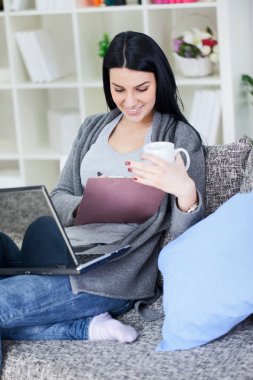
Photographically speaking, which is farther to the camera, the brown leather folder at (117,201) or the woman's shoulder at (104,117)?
the woman's shoulder at (104,117)

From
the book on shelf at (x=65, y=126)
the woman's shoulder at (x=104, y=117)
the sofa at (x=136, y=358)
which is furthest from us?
the book on shelf at (x=65, y=126)

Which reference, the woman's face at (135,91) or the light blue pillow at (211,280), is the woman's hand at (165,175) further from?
the woman's face at (135,91)

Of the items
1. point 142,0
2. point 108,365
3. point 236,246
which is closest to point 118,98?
point 236,246

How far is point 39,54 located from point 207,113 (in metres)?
0.85

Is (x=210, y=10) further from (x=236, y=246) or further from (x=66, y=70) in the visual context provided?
(x=236, y=246)

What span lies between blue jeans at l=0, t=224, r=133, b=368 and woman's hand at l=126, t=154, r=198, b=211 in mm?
342

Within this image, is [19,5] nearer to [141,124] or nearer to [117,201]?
[141,124]

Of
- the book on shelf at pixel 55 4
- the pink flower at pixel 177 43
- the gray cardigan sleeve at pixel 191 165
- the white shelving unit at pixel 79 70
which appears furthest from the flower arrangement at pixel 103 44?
the gray cardigan sleeve at pixel 191 165

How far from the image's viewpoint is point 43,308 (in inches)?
88.7

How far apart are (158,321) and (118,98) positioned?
625 millimetres

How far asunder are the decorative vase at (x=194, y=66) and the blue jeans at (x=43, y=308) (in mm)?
1833

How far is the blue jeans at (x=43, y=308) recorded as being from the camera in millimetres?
2232

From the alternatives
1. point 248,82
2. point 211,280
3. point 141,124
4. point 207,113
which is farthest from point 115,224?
point 248,82

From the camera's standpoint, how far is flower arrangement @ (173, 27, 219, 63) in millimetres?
3885
